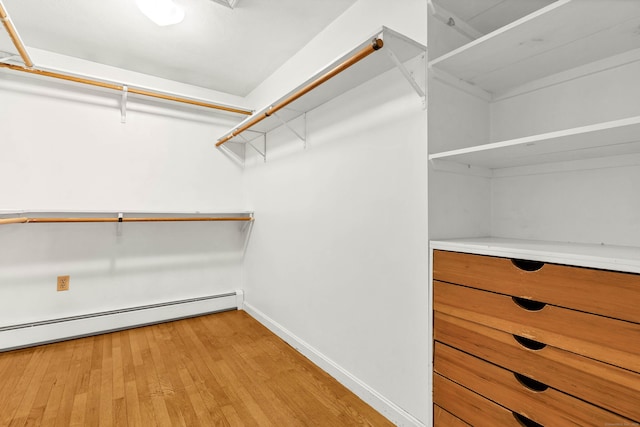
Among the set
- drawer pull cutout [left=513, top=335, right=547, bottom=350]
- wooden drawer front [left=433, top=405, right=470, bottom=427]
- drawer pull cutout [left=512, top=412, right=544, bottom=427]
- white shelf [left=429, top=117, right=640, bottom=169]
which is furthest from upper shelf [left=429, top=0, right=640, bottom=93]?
wooden drawer front [left=433, top=405, right=470, bottom=427]

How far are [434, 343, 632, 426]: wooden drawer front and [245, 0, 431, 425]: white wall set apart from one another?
0.15 meters

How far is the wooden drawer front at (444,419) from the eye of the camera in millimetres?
1190

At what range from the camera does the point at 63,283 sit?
2436 mm

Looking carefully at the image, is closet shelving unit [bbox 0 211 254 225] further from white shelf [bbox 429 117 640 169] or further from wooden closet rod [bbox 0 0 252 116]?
white shelf [bbox 429 117 640 169]

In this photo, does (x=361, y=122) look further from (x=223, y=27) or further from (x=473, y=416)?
(x=473, y=416)

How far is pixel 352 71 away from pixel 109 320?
2707 mm

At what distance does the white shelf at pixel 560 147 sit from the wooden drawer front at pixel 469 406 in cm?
90

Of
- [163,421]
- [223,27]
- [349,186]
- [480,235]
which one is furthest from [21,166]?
[480,235]

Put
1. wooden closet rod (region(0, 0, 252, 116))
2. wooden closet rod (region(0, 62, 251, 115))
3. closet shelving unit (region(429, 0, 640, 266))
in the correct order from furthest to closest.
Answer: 1. wooden closet rod (region(0, 62, 251, 115))
2. wooden closet rod (region(0, 0, 252, 116))
3. closet shelving unit (region(429, 0, 640, 266))

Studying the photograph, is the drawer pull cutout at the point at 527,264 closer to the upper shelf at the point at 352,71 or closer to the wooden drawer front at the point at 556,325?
the wooden drawer front at the point at 556,325

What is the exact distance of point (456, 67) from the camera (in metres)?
1.34

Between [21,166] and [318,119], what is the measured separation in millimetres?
2244

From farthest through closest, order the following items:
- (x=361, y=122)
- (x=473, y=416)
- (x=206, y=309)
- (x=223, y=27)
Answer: (x=206, y=309) < (x=223, y=27) < (x=361, y=122) < (x=473, y=416)

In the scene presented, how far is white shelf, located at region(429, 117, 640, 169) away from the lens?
85 centimetres
